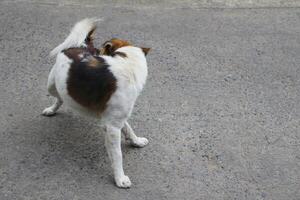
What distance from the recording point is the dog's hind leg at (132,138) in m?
4.13

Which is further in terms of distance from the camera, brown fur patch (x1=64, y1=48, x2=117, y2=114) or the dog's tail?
the dog's tail

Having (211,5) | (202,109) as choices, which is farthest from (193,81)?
(211,5)

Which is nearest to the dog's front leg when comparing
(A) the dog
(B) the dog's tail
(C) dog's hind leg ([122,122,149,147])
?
(A) the dog

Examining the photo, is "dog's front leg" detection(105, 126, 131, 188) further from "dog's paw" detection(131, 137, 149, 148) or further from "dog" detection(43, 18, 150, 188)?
"dog's paw" detection(131, 137, 149, 148)

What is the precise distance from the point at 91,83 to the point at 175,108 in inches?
47.6

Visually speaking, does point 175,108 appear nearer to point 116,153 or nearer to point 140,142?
point 140,142

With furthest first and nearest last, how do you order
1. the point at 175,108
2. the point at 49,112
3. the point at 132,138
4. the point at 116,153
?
the point at 175,108, the point at 49,112, the point at 132,138, the point at 116,153

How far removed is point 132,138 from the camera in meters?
4.17

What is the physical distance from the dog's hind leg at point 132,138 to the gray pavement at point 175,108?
50 mm

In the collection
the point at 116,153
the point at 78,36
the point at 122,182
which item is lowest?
the point at 122,182

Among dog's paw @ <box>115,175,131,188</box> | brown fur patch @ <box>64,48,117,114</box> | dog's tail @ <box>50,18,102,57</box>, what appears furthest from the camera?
dog's tail @ <box>50,18,102,57</box>

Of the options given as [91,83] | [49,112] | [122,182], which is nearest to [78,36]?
[91,83]

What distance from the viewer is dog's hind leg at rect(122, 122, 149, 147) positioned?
4.13 meters

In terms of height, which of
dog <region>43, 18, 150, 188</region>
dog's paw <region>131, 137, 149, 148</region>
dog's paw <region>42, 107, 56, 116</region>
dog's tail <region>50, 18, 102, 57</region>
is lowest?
Result: dog's paw <region>131, 137, 149, 148</region>
